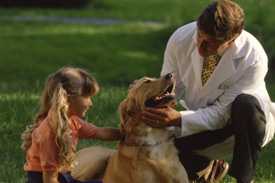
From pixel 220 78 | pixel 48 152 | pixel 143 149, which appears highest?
pixel 220 78

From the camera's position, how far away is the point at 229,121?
6.59 metres

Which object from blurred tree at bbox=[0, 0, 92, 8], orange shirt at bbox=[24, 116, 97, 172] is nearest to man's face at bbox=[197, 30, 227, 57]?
orange shirt at bbox=[24, 116, 97, 172]

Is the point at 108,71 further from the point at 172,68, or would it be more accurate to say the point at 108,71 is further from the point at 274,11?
the point at 172,68

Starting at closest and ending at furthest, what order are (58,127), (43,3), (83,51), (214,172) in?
(58,127) → (214,172) → (83,51) → (43,3)

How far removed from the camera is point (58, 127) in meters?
5.80

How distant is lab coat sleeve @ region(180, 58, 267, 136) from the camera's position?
648cm

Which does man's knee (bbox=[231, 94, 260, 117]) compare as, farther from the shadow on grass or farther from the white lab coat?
the shadow on grass

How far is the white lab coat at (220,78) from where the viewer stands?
647cm

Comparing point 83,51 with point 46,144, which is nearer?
point 46,144

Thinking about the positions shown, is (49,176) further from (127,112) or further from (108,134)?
(127,112)

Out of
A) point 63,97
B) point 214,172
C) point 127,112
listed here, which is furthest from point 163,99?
point 214,172

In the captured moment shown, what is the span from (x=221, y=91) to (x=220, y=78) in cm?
11

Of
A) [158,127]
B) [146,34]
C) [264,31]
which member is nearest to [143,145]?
[158,127]

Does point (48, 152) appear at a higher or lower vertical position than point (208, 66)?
lower
